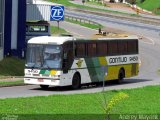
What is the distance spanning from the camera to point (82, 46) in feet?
111

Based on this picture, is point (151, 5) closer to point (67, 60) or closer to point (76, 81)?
point (76, 81)

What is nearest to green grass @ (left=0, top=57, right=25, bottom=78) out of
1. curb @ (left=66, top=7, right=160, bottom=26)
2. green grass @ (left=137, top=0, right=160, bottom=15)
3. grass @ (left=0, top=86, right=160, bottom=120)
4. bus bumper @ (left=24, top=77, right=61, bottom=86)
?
bus bumper @ (left=24, top=77, right=61, bottom=86)

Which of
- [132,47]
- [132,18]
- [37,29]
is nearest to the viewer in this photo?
[132,47]

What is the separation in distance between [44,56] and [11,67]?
1009cm

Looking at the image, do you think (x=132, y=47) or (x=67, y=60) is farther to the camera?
(x=132, y=47)

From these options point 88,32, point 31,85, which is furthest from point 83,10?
point 31,85

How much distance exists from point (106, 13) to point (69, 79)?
83.0 m

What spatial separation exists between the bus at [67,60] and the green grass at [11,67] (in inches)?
248

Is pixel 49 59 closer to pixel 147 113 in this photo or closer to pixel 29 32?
pixel 147 113

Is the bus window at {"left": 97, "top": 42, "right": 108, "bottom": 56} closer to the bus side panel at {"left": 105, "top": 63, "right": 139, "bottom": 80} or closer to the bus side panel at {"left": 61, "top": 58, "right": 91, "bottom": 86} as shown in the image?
the bus side panel at {"left": 105, "top": 63, "right": 139, "bottom": 80}

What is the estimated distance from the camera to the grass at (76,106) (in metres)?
19.8

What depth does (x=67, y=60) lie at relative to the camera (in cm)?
3216

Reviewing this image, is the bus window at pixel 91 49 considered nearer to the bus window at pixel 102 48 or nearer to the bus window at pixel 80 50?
the bus window at pixel 102 48

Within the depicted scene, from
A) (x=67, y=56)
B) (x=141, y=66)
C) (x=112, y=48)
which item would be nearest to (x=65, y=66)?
(x=67, y=56)
